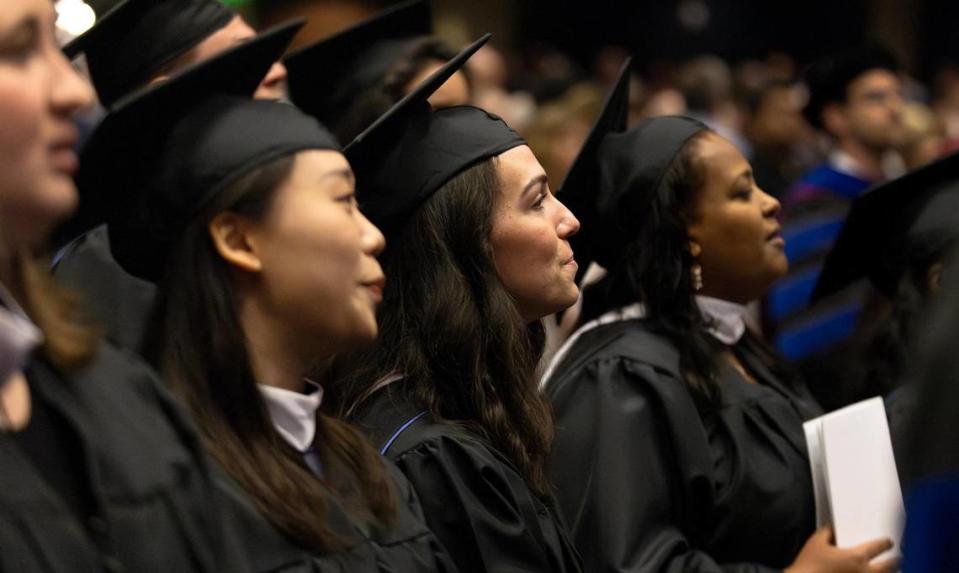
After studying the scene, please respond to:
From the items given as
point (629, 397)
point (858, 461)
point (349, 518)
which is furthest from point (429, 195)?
point (858, 461)

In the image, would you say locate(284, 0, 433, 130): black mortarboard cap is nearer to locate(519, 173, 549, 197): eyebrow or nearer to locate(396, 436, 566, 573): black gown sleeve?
locate(519, 173, 549, 197): eyebrow

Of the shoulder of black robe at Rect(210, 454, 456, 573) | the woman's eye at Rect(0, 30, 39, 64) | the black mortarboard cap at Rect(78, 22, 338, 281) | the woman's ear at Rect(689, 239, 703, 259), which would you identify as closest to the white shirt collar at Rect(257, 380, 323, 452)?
the shoulder of black robe at Rect(210, 454, 456, 573)

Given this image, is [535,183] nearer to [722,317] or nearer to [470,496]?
[470,496]

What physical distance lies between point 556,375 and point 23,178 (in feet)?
7.05

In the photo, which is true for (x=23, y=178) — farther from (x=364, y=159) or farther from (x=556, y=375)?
(x=556, y=375)

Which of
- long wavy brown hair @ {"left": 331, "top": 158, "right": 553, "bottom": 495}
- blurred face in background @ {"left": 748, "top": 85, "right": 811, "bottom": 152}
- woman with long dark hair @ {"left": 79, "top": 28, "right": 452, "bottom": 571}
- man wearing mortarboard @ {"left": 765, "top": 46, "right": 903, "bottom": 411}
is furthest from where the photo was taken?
blurred face in background @ {"left": 748, "top": 85, "right": 811, "bottom": 152}

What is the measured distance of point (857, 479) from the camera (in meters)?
3.52

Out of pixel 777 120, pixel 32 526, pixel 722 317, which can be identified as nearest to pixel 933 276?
pixel 722 317

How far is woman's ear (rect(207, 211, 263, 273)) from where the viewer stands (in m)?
2.49

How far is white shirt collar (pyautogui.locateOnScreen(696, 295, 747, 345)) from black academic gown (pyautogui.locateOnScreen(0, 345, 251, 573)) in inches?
86.7

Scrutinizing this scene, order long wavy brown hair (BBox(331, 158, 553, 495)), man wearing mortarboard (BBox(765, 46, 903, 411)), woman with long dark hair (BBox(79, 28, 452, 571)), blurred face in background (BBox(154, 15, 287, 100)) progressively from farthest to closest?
1. man wearing mortarboard (BBox(765, 46, 903, 411))
2. blurred face in background (BBox(154, 15, 287, 100))
3. long wavy brown hair (BBox(331, 158, 553, 495))
4. woman with long dark hair (BBox(79, 28, 452, 571))

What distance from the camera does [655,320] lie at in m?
3.90

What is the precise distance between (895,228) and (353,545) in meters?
2.46

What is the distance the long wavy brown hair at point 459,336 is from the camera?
317cm
